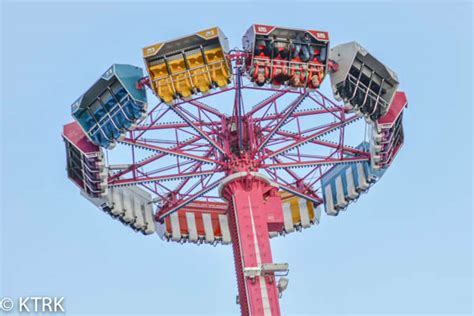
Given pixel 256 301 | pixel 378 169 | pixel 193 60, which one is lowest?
pixel 256 301

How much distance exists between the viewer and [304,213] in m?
91.9

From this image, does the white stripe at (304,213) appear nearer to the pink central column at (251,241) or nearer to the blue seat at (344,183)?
the blue seat at (344,183)

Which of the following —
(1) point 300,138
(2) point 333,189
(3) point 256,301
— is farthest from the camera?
(2) point 333,189

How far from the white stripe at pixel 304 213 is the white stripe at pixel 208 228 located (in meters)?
6.49

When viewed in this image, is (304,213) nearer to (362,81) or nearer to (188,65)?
(362,81)

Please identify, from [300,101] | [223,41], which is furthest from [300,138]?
[223,41]

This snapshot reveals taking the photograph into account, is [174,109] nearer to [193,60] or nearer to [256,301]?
[193,60]

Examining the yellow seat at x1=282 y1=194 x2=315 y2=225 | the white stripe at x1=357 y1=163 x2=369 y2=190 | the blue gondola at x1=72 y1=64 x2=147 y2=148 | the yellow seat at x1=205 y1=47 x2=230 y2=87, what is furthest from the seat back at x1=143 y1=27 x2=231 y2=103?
the yellow seat at x1=282 y1=194 x2=315 y2=225

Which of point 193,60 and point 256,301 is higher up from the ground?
point 193,60

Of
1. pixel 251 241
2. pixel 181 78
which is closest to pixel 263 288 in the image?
pixel 251 241

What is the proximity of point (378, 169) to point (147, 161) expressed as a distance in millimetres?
15420

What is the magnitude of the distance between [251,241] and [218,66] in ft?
36.1

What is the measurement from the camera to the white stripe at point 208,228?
301 ft

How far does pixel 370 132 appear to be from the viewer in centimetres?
8444
